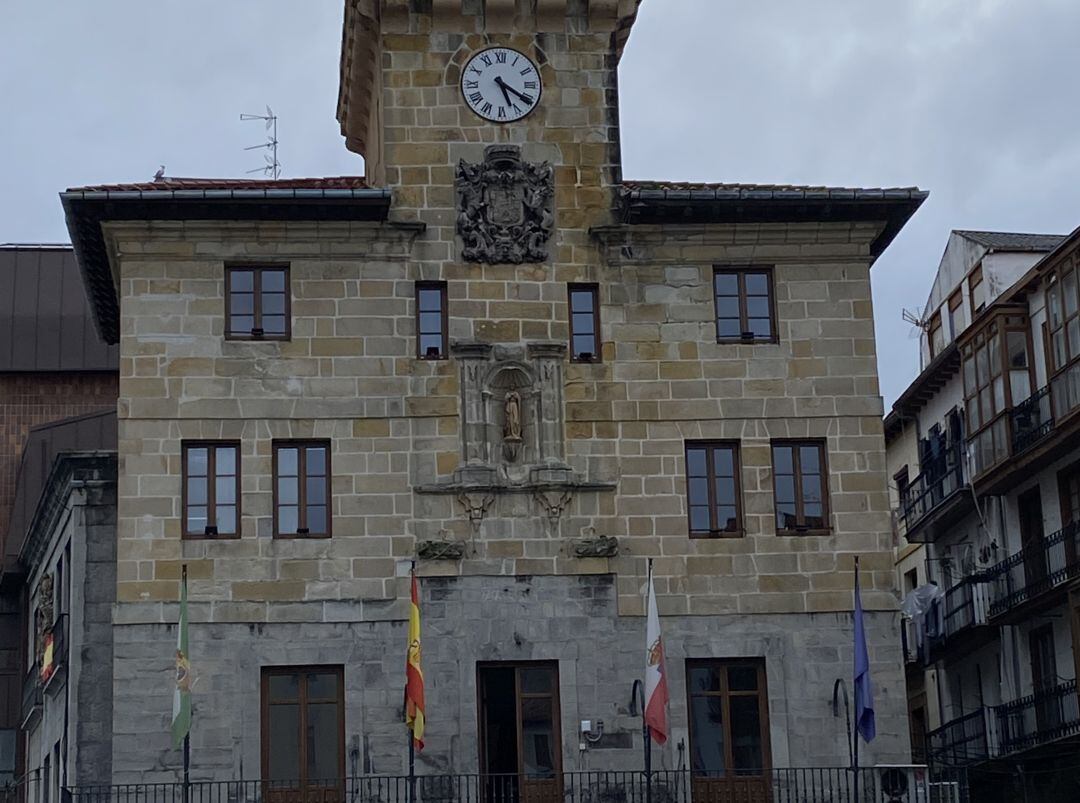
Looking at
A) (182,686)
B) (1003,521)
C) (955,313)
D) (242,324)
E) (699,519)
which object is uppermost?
(955,313)

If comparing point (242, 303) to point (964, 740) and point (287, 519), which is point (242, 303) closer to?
point (287, 519)

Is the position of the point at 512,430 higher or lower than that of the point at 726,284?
lower

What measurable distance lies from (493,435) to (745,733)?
6.45 metres

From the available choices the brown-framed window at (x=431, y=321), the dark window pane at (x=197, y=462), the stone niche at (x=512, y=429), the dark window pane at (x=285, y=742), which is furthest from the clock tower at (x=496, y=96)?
the dark window pane at (x=285, y=742)

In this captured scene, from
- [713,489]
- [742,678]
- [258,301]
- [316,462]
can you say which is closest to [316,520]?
[316,462]

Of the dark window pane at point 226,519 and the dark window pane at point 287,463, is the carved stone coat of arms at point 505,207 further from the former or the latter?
the dark window pane at point 226,519

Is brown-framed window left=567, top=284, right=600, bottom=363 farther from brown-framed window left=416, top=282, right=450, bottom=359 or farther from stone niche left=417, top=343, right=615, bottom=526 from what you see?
brown-framed window left=416, top=282, right=450, bottom=359

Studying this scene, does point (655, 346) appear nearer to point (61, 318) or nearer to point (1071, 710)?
point (1071, 710)

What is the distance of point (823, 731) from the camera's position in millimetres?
34938

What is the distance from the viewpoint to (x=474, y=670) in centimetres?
3462

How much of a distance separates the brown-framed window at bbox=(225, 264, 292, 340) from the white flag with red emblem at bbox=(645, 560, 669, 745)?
25.7 ft

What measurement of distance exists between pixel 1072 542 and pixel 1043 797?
565 centimetres

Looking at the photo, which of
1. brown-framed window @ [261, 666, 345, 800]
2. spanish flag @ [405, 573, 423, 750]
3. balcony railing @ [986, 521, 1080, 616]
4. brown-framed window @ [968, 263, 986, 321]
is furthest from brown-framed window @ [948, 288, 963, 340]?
brown-framed window @ [261, 666, 345, 800]

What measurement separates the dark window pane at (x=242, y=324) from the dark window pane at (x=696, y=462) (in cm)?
Result: 767
